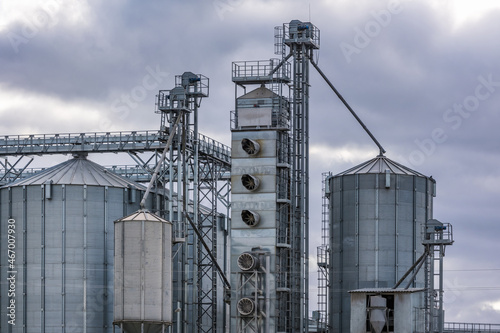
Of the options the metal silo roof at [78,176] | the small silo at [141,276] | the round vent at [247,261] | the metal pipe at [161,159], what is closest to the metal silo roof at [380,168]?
the round vent at [247,261]

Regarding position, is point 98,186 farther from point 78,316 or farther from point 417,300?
point 417,300

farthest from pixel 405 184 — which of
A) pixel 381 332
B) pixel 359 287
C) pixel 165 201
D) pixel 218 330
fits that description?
pixel 218 330

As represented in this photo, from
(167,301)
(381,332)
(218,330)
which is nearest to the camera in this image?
(381,332)

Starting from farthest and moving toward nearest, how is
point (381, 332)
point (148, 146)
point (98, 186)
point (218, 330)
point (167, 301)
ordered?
point (218, 330), point (148, 146), point (98, 186), point (167, 301), point (381, 332)

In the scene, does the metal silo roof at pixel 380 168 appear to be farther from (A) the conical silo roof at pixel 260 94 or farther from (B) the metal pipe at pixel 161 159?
(B) the metal pipe at pixel 161 159

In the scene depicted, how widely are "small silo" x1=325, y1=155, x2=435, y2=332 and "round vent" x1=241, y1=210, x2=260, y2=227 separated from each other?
304 inches

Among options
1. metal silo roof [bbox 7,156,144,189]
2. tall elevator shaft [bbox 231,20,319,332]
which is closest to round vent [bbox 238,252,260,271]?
tall elevator shaft [bbox 231,20,319,332]

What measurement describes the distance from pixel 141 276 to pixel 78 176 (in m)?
11.9

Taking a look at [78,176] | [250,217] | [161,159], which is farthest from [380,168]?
[78,176]

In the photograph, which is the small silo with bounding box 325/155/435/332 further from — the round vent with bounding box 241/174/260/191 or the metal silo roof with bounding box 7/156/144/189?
the metal silo roof with bounding box 7/156/144/189

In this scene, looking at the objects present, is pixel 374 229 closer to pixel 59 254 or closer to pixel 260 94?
pixel 260 94

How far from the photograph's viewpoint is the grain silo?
92.1 m

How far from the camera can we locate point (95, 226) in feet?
307

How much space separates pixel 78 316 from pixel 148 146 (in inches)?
615
